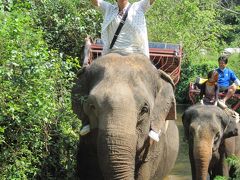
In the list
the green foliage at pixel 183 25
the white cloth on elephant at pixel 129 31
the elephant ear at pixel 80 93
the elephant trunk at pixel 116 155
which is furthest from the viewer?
the green foliage at pixel 183 25

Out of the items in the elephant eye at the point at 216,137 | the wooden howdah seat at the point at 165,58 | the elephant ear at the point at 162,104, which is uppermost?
the wooden howdah seat at the point at 165,58

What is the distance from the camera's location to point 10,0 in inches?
278

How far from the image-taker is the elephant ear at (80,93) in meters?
6.80

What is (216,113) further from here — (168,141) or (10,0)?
(10,0)

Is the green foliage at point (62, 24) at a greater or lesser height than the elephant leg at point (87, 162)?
greater

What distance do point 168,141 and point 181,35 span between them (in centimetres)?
1445

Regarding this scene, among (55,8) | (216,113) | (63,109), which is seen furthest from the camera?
(55,8)

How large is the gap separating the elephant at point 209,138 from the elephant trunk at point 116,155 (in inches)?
130

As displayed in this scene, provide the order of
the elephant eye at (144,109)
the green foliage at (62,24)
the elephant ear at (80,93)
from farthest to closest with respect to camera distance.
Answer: the green foliage at (62,24)
the elephant ear at (80,93)
the elephant eye at (144,109)

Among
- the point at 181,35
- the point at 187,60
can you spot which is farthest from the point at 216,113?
the point at 187,60

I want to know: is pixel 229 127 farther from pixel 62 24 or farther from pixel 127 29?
pixel 127 29

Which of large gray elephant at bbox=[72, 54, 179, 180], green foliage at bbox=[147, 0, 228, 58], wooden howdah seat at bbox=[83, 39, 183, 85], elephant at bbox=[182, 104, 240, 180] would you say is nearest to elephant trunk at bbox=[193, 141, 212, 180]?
elephant at bbox=[182, 104, 240, 180]

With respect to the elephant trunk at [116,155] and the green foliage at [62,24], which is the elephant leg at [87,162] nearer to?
the elephant trunk at [116,155]

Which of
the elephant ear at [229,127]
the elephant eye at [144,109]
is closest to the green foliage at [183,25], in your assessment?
the elephant ear at [229,127]
